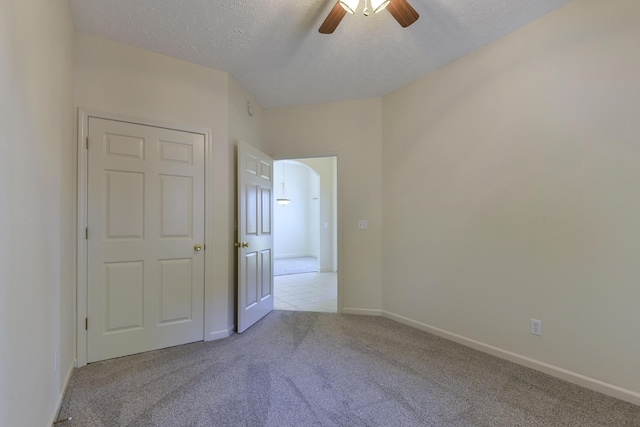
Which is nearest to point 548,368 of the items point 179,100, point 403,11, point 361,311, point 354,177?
point 361,311

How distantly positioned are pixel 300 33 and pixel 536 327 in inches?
116

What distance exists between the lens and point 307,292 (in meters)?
4.80

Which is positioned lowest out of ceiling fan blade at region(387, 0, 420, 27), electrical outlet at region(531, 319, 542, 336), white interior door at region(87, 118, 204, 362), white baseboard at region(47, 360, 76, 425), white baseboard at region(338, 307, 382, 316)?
white baseboard at region(338, 307, 382, 316)

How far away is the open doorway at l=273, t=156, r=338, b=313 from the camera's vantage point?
4.59m

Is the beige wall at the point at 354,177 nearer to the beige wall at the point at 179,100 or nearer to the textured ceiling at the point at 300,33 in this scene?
the textured ceiling at the point at 300,33

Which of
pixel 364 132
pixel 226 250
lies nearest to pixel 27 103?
pixel 226 250

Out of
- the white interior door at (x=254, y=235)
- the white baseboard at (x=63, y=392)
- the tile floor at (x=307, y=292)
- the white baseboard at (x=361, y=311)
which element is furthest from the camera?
the tile floor at (x=307, y=292)

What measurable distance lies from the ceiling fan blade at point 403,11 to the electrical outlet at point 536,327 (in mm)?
2360

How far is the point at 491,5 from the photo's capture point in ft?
6.75

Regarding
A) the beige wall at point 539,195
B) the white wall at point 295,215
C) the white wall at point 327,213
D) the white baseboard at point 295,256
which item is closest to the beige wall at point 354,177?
the beige wall at point 539,195

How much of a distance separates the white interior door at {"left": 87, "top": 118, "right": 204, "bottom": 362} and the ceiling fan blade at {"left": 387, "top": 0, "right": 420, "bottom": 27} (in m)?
1.93

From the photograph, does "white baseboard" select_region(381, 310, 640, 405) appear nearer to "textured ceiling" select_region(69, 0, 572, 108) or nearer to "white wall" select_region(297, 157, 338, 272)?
"textured ceiling" select_region(69, 0, 572, 108)

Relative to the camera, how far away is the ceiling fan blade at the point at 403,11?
1.78 meters

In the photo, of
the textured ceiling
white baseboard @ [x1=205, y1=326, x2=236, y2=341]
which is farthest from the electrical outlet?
white baseboard @ [x1=205, y1=326, x2=236, y2=341]
